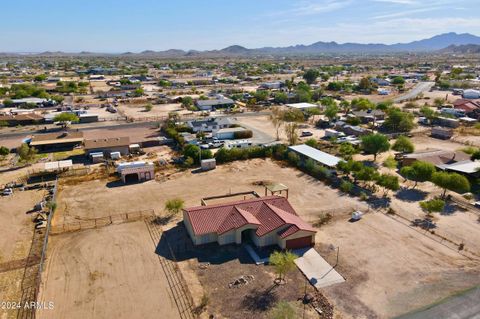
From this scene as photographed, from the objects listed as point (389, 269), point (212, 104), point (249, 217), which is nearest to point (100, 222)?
point (249, 217)

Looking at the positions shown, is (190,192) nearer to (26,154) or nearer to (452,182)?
(26,154)

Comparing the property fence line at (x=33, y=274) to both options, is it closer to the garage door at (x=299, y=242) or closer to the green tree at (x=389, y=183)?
the garage door at (x=299, y=242)

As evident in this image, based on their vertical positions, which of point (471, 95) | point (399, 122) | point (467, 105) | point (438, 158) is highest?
point (471, 95)

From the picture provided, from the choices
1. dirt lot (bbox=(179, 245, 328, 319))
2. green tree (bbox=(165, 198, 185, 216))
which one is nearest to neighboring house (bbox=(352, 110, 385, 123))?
green tree (bbox=(165, 198, 185, 216))

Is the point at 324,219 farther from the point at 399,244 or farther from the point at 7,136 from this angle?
the point at 7,136

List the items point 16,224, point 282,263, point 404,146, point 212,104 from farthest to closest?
point 212,104 → point 404,146 → point 16,224 → point 282,263

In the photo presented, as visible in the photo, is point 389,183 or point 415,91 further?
point 415,91

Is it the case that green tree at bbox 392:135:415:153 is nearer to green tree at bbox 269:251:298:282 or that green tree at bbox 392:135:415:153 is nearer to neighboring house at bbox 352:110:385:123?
neighboring house at bbox 352:110:385:123
